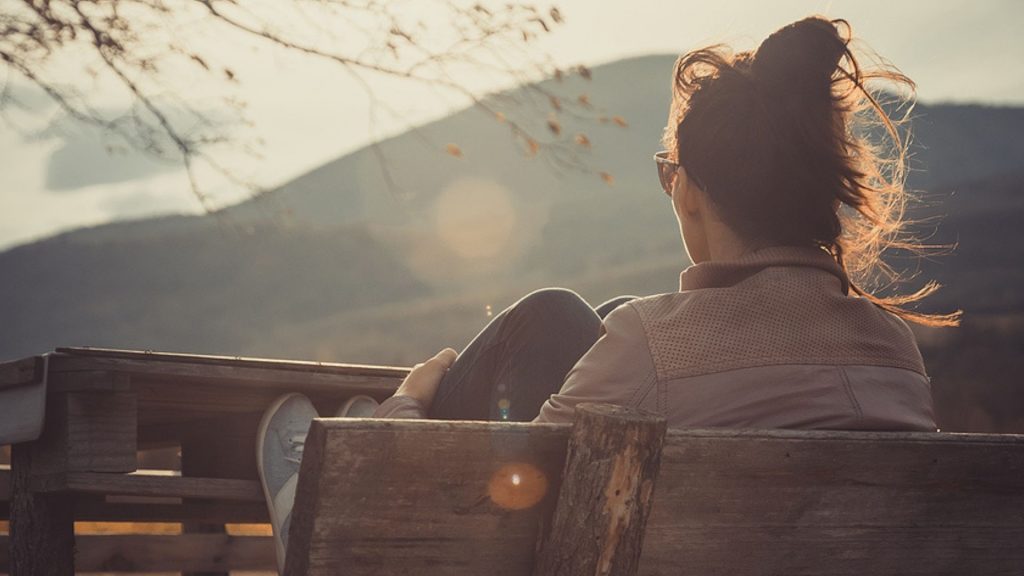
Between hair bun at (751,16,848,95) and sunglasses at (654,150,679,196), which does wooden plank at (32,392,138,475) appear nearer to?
sunglasses at (654,150,679,196)

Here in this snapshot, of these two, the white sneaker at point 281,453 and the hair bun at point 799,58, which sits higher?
the hair bun at point 799,58

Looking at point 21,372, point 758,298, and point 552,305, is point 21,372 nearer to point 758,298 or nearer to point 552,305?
point 552,305

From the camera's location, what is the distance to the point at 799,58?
2.47 metres

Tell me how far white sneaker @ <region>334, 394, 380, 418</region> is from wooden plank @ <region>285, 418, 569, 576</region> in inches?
101

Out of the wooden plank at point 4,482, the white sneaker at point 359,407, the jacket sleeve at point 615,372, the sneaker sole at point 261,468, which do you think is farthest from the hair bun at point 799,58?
the wooden plank at point 4,482

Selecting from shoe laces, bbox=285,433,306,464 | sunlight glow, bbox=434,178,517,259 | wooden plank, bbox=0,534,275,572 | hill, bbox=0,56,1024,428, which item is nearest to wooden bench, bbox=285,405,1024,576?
shoe laces, bbox=285,433,306,464

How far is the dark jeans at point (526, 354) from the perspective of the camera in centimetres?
280

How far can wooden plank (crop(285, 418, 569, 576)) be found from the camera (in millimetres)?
1400

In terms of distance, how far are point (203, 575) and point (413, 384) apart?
4.11 m

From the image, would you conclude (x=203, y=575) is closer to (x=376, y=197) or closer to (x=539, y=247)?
(x=539, y=247)

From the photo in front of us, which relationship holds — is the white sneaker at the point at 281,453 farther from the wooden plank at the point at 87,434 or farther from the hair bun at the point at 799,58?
the hair bun at the point at 799,58

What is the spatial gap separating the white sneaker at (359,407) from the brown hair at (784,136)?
199cm

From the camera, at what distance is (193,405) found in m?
4.34

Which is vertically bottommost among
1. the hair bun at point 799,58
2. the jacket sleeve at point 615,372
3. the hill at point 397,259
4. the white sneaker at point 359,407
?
the hill at point 397,259
